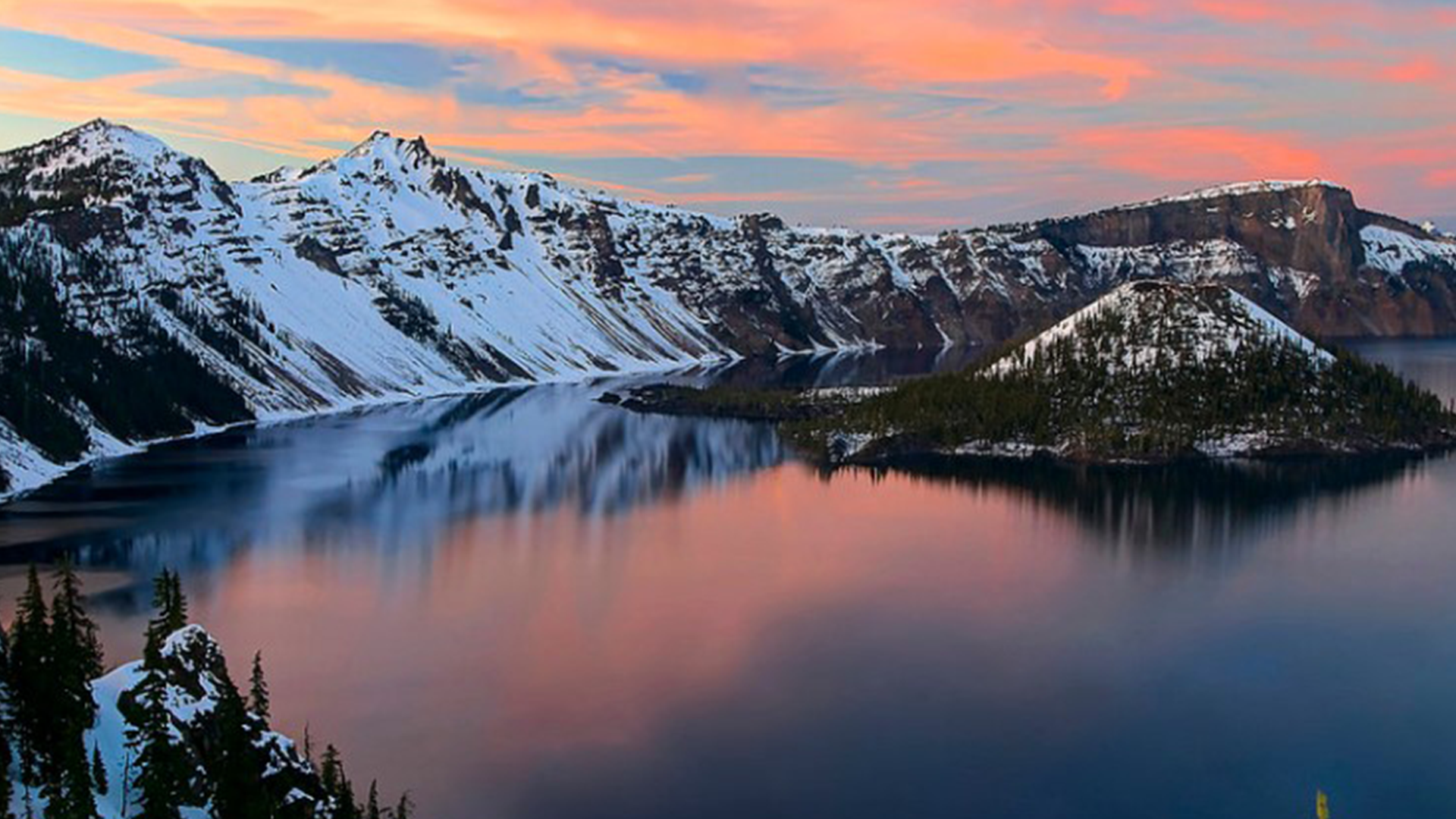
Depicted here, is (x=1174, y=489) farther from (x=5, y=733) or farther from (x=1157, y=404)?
(x=5, y=733)

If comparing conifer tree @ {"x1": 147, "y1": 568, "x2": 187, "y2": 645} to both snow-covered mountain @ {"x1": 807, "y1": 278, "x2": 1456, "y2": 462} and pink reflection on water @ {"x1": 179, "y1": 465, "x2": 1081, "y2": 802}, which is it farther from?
snow-covered mountain @ {"x1": 807, "y1": 278, "x2": 1456, "y2": 462}

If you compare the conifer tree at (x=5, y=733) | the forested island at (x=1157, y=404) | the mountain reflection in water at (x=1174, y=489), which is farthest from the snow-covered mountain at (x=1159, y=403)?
the conifer tree at (x=5, y=733)

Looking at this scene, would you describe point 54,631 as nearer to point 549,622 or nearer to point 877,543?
point 549,622

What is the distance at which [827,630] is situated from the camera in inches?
3263

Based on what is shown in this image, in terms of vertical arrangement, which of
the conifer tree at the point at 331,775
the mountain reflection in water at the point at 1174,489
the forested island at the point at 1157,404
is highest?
the forested island at the point at 1157,404

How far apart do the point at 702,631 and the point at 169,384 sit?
466 ft

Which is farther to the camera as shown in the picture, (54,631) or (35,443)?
(35,443)

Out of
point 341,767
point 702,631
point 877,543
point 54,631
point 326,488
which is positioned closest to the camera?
point 54,631

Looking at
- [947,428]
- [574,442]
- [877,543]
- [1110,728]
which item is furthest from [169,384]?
[1110,728]

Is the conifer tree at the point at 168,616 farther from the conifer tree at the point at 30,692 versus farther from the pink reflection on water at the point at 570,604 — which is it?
the pink reflection on water at the point at 570,604

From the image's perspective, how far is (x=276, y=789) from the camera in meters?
48.6

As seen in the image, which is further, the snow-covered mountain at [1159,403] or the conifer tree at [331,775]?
the snow-covered mountain at [1159,403]

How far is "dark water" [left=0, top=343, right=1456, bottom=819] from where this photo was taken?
58.7 m

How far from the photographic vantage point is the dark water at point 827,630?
58.7 metres
